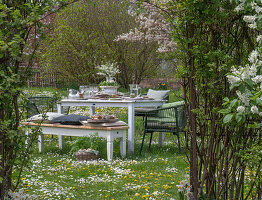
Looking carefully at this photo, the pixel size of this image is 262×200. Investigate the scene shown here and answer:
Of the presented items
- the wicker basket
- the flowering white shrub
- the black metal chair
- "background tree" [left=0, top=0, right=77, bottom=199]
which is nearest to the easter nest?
the wicker basket

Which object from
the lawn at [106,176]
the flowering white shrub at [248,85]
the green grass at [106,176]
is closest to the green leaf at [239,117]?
the flowering white shrub at [248,85]

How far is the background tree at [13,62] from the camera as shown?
2.34 m

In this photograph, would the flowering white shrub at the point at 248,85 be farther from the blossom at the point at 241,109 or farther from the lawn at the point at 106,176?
the lawn at the point at 106,176

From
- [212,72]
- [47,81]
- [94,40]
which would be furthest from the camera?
[47,81]

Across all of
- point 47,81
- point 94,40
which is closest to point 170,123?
point 94,40

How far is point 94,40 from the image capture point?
50.7ft

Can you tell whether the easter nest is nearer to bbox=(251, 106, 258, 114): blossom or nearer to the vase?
the vase

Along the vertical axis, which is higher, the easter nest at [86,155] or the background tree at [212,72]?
the background tree at [212,72]

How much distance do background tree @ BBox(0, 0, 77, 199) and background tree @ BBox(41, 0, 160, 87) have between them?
12.7m

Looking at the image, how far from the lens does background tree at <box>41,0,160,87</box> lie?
15537 mm

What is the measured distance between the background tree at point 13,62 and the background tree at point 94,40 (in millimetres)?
12679

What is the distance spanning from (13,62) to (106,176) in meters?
2.59

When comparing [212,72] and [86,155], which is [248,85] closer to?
[212,72]

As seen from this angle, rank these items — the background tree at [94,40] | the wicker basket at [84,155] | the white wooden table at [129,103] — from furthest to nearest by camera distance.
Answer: the background tree at [94,40]
the white wooden table at [129,103]
the wicker basket at [84,155]
